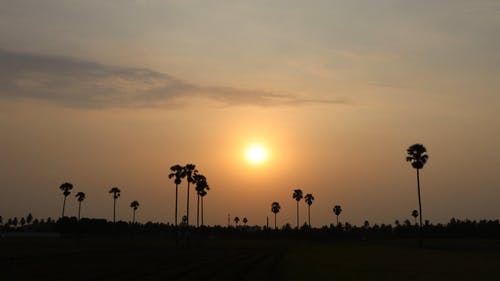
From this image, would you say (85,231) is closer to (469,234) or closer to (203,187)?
(203,187)

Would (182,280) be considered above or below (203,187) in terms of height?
below

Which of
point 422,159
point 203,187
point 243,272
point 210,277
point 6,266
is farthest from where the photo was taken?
point 203,187

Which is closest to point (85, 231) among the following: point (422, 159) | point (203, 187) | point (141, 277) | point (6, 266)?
point (203, 187)

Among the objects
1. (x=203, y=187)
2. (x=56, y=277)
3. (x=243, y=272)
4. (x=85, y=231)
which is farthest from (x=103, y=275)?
(x=85, y=231)

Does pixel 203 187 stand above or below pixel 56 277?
above

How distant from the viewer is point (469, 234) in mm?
187625

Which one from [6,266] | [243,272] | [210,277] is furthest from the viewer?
[6,266]

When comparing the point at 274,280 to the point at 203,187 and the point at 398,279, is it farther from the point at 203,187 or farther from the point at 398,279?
the point at 203,187

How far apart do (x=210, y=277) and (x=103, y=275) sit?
7233 millimetres

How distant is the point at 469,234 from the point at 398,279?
161 metres

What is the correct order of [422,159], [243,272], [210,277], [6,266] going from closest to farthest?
1. [210,277]
2. [243,272]
3. [6,266]
4. [422,159]

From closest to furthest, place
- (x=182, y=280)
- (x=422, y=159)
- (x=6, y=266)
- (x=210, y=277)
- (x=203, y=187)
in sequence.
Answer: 1. (x=182, y=280)
2. (x=210, y=277)
3. (x=6, y=266)
4. (x=422, y=159)
5. (x=203, y=187)

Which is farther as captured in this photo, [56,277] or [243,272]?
[243,272]

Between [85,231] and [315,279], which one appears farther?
[85,231]
